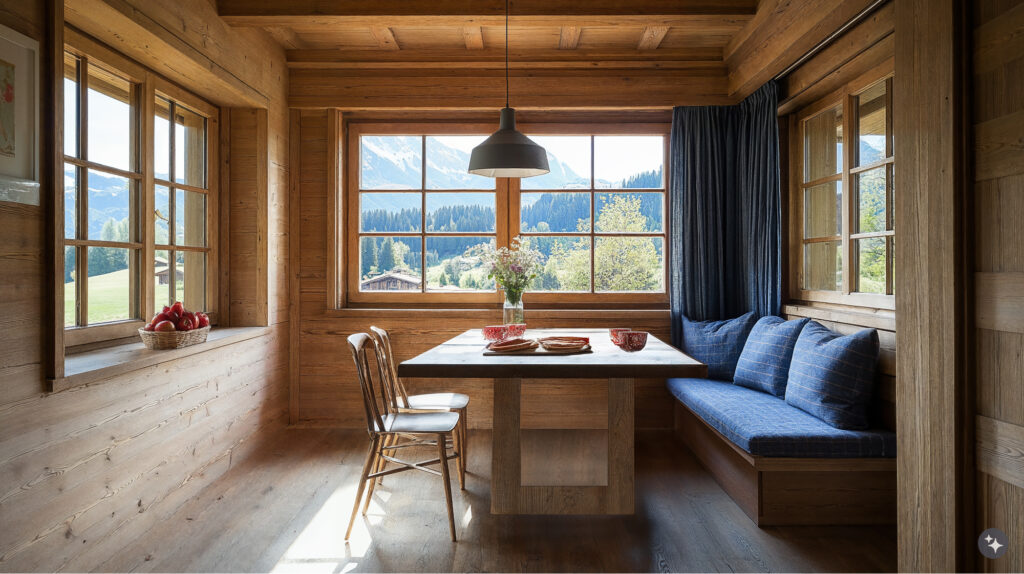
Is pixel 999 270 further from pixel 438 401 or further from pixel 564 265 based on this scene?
pixel 564 265

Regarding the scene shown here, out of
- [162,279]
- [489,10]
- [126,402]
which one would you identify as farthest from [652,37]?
[126,402]

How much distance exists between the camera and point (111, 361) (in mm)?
2385

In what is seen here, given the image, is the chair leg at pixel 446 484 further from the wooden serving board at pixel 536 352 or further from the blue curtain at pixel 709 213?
the blue curtain at pixel 709 213

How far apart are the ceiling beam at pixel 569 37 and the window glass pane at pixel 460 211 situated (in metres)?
1.18

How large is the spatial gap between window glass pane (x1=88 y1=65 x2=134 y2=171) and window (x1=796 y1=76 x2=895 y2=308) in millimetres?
3828

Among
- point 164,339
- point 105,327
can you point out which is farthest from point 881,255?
point 105,327

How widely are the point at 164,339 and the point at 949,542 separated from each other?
3.16m

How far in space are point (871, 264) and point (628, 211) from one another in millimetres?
1742

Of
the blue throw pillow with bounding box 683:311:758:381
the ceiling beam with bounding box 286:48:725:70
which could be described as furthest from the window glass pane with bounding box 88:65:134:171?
the blue throw pillow with bounding box 683:311:758:381

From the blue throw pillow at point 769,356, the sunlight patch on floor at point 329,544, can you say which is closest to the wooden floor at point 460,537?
the sunlight patch on floor at point 329,544

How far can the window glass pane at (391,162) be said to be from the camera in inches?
171

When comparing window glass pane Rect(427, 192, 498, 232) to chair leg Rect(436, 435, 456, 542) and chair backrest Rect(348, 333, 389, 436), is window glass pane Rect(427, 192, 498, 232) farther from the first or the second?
chair leg Rect(436, 435, 456, 542)

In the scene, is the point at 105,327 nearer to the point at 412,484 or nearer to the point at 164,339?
the point at 164,339

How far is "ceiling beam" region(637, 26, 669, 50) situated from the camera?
362 centimetres
